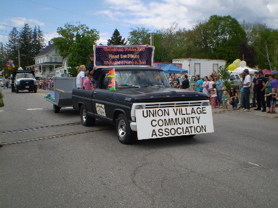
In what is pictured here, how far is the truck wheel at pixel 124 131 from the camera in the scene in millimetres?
6816

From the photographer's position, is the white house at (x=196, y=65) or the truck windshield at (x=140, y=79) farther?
the white house at (x=196, y=65)

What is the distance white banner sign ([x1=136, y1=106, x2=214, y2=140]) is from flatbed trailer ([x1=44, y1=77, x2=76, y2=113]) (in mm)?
6166

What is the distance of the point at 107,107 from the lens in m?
7.75

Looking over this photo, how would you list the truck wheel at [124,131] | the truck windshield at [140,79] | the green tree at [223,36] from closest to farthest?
the truck wheel at [124,131], the truck windshield at [140,79], the green tree at [223,36]

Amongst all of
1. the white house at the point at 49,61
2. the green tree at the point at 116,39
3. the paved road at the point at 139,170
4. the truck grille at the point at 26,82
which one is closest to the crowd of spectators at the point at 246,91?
the paved road at the point at 139,170

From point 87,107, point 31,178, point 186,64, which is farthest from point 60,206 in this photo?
point 186,64

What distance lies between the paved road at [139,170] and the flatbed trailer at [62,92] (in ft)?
11.2

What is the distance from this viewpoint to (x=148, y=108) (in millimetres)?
6574

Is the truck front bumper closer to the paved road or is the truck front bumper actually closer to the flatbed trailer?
the paved road

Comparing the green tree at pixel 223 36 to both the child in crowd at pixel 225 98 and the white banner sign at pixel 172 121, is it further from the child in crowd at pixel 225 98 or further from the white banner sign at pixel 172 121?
the white banner sign at pixel 172 121

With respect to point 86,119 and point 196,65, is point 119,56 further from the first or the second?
point 196,65

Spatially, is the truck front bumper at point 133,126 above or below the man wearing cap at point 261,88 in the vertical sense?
below

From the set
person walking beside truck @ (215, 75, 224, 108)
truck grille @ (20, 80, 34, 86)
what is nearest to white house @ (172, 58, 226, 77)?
truck grille @ (20, 80, 34, 86)

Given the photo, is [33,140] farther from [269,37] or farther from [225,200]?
[269,37]
